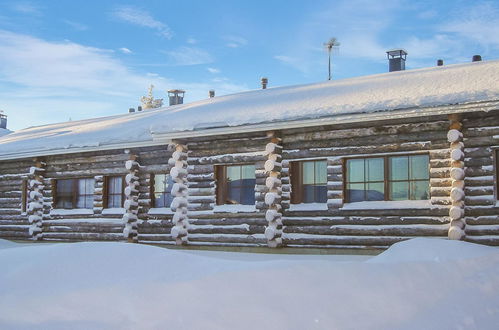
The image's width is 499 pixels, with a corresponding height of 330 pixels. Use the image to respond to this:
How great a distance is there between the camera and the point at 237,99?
16.9 metres

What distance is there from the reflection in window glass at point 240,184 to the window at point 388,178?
2.41 metres

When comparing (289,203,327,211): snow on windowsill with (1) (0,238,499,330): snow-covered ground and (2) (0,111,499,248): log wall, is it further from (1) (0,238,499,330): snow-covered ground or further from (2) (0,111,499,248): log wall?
(1) (0,238,499,330): snow-covered ground

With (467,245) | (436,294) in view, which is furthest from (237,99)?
(436,294)

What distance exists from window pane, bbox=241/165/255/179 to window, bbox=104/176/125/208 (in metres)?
4.21

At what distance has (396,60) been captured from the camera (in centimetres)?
1847

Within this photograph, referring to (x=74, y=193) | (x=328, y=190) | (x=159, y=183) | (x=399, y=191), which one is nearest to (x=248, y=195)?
(x=328, y=190)

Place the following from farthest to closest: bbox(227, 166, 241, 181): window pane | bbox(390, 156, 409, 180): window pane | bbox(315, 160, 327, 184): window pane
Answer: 1. bbox(227, 166, 241, 181): window pane
2. bbox(315, 160, 327, 184): window pane
3. bbox(390, 156, 409, 180): window pane

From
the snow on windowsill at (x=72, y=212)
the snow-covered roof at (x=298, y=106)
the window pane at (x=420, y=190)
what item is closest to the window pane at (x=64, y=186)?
the snow on windowsill at (x=72, y=212)

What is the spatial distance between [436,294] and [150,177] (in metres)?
10.0

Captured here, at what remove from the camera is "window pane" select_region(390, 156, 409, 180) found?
38.9 feet

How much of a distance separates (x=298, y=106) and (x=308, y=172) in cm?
156

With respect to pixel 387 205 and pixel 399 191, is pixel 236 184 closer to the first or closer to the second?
pixel 387 205

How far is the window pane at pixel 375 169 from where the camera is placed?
12109 millimetres

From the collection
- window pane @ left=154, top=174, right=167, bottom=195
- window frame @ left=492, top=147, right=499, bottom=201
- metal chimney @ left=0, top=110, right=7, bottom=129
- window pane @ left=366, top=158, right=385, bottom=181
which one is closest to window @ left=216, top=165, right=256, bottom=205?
window pane @ left=154, top=174, right=167, bottom=195
